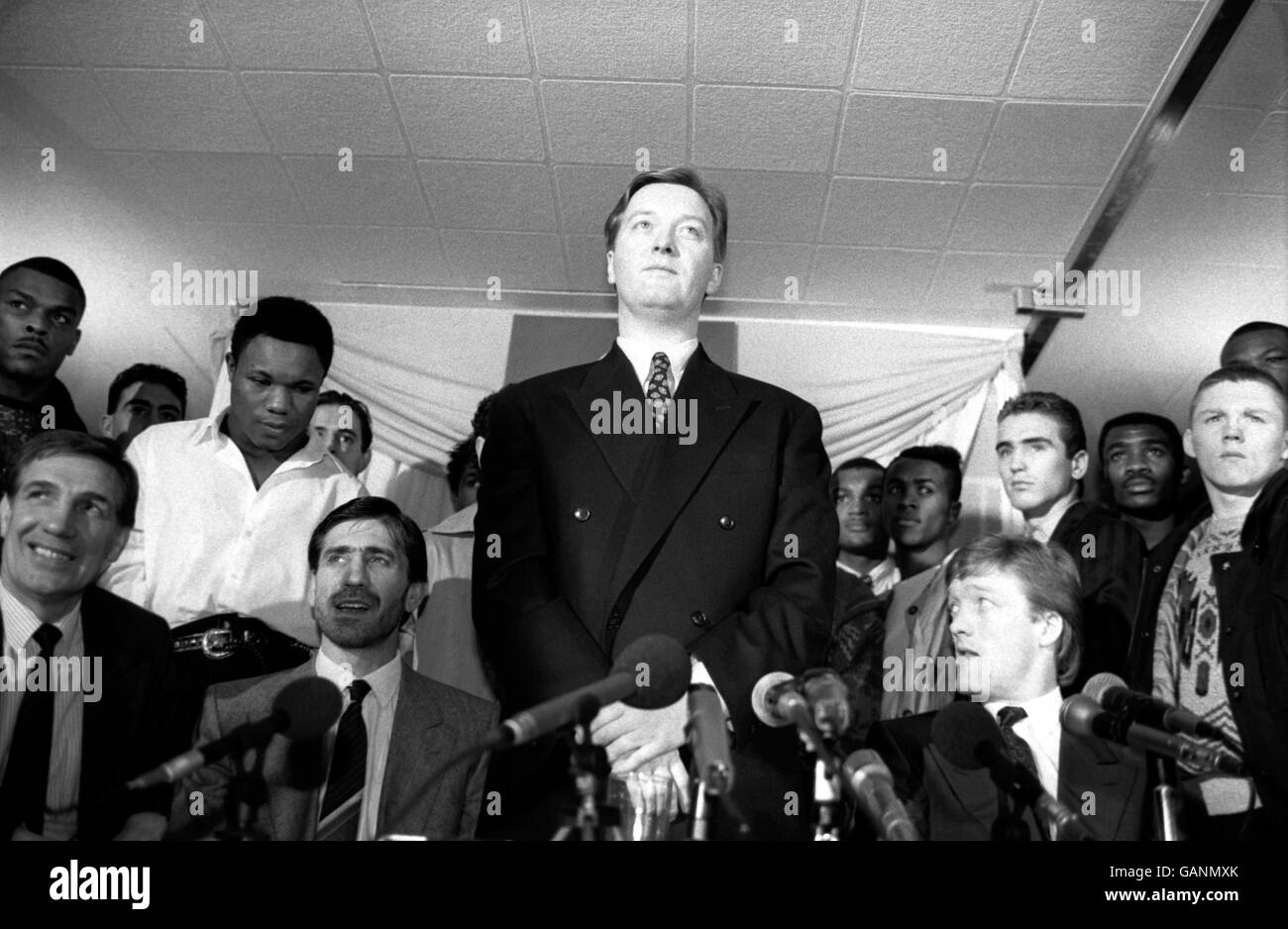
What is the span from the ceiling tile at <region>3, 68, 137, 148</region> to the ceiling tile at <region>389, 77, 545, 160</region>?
105 centimetres

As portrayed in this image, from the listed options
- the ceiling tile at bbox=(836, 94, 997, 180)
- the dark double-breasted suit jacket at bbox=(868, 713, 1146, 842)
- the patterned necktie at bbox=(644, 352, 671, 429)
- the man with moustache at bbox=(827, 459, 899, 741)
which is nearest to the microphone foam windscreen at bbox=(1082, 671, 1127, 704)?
the dark double-breasted suit jacket at bbox=(868, 713, 1146, 842)

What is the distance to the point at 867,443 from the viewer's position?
530cm

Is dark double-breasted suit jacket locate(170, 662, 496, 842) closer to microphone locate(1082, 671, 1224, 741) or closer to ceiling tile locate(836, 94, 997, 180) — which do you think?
microphone locate(1082, 671, 1224, 741)

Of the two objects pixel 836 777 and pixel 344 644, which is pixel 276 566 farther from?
pixel 836 777

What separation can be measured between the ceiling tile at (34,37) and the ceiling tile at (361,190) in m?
0.81

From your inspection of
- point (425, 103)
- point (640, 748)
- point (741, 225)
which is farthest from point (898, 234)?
point (640, 748)

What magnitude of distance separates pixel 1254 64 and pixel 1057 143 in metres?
0.65

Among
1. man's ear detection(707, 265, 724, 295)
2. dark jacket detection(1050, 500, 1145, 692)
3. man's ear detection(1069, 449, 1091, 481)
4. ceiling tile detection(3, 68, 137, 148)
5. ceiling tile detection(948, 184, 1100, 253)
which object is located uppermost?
ceiling tile detection(3, 68, 137, 148)

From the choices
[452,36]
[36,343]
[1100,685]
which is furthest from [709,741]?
[452,36]

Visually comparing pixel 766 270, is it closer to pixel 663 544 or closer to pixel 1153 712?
pixel 663 544

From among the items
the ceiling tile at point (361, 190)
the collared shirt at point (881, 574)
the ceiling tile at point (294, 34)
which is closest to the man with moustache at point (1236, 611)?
the collared shirt at point (881, 574)

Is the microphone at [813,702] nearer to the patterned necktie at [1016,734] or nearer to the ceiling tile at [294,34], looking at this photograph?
the patterned necktie at [1016,734]

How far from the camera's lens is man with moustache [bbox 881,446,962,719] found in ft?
12.3
